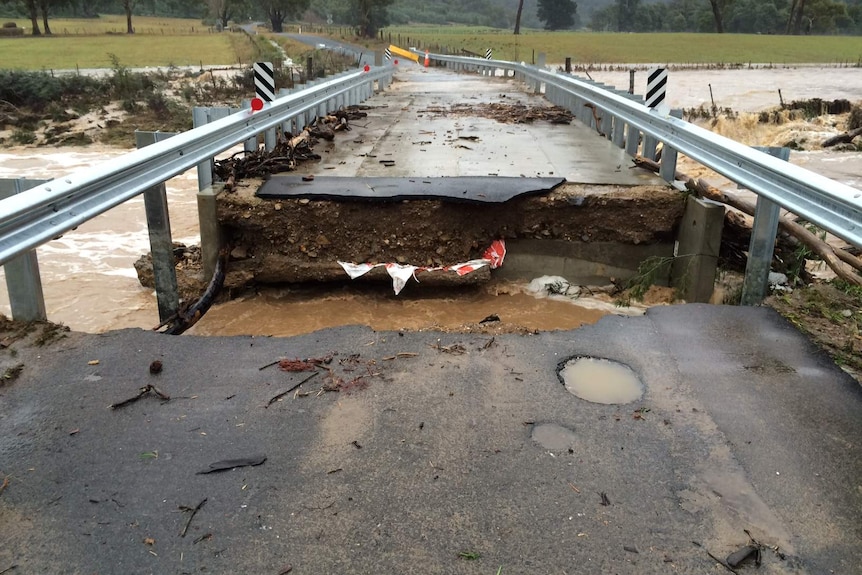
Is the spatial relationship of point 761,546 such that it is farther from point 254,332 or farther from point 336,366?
point 254,332

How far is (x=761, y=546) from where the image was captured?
8.75ft

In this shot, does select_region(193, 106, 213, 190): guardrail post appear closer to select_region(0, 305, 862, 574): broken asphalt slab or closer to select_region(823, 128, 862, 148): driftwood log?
select_region(0, 305, 862, 574): broken asphalt slab

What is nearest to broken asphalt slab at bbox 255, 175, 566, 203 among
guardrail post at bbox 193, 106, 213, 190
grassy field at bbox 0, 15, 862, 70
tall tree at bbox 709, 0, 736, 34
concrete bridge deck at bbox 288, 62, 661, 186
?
concrete bridge deck at bbox 288, 62, 661, 186

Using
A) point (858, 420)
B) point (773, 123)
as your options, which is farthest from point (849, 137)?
point (858, 420)

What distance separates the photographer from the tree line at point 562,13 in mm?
96750

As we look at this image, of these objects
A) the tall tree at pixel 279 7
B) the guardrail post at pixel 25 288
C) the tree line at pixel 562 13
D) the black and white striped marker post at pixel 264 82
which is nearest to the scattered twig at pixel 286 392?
the guardrail post at pixel 25 288

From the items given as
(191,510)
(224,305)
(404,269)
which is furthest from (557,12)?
(191,510)

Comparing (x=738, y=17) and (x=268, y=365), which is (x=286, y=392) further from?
(x=738, y=17)

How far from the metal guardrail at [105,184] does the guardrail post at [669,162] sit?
4541 millimetres

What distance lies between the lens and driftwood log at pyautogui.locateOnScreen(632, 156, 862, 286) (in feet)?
18.3

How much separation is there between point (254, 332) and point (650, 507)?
4.11 metres

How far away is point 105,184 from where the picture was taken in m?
4.29

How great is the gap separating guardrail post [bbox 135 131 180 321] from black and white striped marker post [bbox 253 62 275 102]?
10.1 feet

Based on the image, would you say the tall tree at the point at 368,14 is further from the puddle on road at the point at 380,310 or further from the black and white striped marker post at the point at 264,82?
the puddle on road at the point at 380,310
